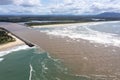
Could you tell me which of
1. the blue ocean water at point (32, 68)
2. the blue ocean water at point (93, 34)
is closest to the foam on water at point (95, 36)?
the blue ocean water at point (93, 34)

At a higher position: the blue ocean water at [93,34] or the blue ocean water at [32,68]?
the blue ocean water at [32,68]

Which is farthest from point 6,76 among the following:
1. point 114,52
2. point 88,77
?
point 114,52

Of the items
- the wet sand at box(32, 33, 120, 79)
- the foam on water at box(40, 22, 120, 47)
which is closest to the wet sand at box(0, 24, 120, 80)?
the wet sand at box(32, 33, 120, 79)

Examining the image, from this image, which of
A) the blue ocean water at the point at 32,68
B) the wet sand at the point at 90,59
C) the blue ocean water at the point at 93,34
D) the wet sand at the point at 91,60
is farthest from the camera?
the blue ocean water at the point at 93,34

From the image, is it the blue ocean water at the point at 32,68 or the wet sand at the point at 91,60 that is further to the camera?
the wet sand at the point at 91,60

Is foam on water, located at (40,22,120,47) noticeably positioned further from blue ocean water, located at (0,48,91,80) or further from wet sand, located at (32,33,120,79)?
blue ocean water, located at (0,48,91,80)

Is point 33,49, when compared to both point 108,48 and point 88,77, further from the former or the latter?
point 88,77

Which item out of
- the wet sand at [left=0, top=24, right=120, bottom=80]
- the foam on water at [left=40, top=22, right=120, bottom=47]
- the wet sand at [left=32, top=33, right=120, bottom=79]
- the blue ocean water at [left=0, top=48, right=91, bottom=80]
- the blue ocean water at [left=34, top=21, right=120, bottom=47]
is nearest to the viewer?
the blue ocean water at [left=0, top=48, right=91, bottom=80]

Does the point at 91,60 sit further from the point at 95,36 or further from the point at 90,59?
the point at 95,36

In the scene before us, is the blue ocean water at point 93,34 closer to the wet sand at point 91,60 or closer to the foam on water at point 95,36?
the foam on water at point 95,36
